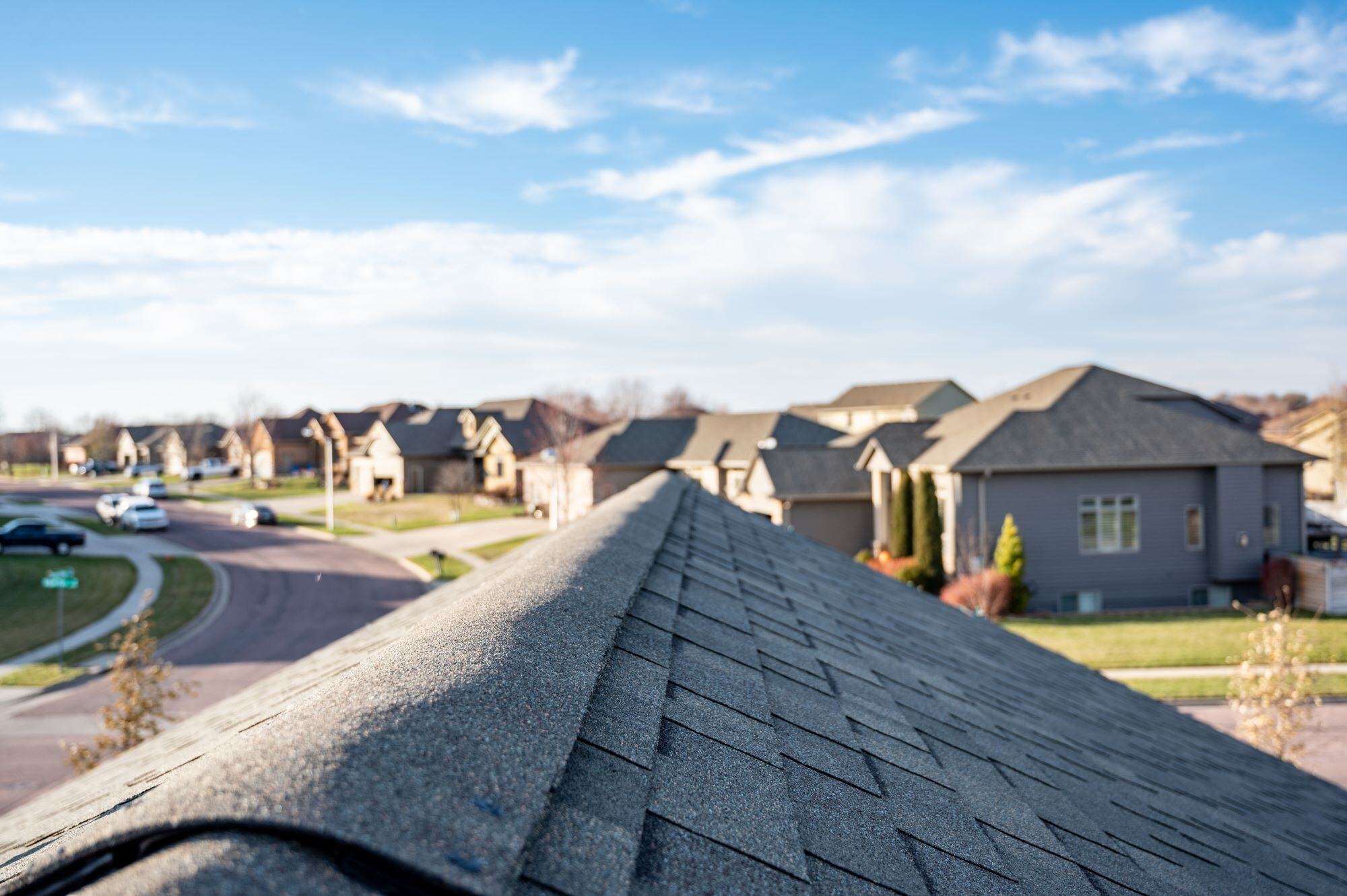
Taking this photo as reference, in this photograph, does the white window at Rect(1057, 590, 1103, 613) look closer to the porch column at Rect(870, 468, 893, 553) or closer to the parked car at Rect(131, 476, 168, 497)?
the porch column at Rect(870, 468, 893, 553)

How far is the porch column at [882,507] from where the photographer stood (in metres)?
34.6

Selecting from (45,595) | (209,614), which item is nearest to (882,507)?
(209,614)

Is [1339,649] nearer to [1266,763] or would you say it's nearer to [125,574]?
[1266,763]

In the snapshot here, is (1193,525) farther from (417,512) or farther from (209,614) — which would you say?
(417,512)

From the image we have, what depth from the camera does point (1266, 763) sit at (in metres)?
6.27

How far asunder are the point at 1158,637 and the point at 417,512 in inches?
1765

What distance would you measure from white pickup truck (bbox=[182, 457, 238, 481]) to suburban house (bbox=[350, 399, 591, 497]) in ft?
94.4

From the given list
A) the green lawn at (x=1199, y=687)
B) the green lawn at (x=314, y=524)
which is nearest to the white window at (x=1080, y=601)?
the green lawn at (x=1199, y=687)

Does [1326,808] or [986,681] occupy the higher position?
[986,681]

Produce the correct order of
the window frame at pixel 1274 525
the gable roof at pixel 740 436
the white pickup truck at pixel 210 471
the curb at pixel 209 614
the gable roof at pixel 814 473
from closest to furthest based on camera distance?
1. the curb at pixel 209 614
2. the window frame at pixel 1274 525
3. the gable roof at pixel 814 473
4. the gable roof at pixel 740 436
5. the white pickup truck at pixel 210 471

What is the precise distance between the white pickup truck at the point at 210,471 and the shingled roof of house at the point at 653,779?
98409 millimetres

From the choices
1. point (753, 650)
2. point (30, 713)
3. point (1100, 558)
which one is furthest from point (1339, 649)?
point (30, 713)

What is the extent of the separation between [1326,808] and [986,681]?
2587 mm

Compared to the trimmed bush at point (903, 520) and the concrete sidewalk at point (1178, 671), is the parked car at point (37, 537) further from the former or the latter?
the concrete sidewalk at point (1178, 671)
